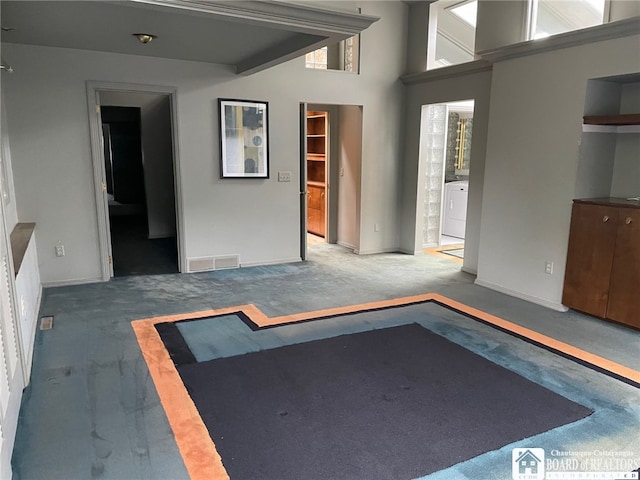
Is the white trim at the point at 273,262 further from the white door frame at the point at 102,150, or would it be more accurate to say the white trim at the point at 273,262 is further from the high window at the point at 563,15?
the high window at the point at 563,15

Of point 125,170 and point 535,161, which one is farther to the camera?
point 125,170

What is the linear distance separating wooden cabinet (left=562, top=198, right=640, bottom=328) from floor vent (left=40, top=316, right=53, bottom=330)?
437 cm

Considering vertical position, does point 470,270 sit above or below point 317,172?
below

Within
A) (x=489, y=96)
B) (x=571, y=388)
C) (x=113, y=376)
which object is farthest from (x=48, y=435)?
(x=489, y=96)

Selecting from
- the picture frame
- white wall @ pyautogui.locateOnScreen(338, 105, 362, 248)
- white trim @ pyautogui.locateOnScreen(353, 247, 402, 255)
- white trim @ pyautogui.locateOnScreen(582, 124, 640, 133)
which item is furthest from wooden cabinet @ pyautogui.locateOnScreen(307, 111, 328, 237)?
white trim @ pyautogui.locateOnScreen(582, 124, 640, 133)

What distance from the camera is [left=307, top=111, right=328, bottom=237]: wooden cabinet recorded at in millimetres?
7340

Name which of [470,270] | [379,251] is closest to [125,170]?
[379,251]

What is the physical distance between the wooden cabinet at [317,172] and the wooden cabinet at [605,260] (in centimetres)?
396

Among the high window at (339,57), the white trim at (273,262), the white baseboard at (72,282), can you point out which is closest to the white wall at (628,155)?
the high window at (339,57)

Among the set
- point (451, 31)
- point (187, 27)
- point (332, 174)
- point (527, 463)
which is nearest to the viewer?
point (527, 463)

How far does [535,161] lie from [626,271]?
4.07 feet

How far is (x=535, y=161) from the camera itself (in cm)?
425

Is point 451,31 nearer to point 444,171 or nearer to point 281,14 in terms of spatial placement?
point 444,171

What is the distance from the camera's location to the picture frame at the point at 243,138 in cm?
526
